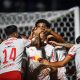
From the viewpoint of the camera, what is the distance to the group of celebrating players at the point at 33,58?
6641 mm

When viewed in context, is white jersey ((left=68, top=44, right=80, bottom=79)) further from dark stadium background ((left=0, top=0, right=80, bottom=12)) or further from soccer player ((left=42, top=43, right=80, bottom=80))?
dark stadium background ((left=0, top=0, right=80, bottom=12))

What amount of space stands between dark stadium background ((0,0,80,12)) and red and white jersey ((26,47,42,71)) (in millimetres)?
4570

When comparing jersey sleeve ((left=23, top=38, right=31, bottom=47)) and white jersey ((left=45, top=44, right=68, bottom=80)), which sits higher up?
jersey sleeve ((left=23, top=38, right=31, bottom=47))

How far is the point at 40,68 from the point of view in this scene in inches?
266

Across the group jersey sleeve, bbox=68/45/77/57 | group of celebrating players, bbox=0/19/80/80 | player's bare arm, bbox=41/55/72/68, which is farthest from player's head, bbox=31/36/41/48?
jersey sleeve, bbox=68/45/77/57

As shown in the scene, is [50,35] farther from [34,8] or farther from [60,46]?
[34,8]

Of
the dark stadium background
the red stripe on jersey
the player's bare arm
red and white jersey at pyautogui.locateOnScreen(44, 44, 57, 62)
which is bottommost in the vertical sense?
the red stripe on jersey

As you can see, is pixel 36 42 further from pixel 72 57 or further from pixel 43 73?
pixel 72 57

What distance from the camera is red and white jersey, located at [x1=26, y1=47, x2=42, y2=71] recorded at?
6.69m

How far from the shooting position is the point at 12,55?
262 inches

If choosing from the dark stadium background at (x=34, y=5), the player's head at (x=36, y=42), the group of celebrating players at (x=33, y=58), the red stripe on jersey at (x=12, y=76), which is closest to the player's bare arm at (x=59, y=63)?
the group of celebrating players at (x=33, y=58)

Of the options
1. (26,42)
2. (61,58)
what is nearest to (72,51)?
(61,58)

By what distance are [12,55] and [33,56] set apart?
0.28m

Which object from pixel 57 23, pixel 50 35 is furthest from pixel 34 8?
pixel 50 35
